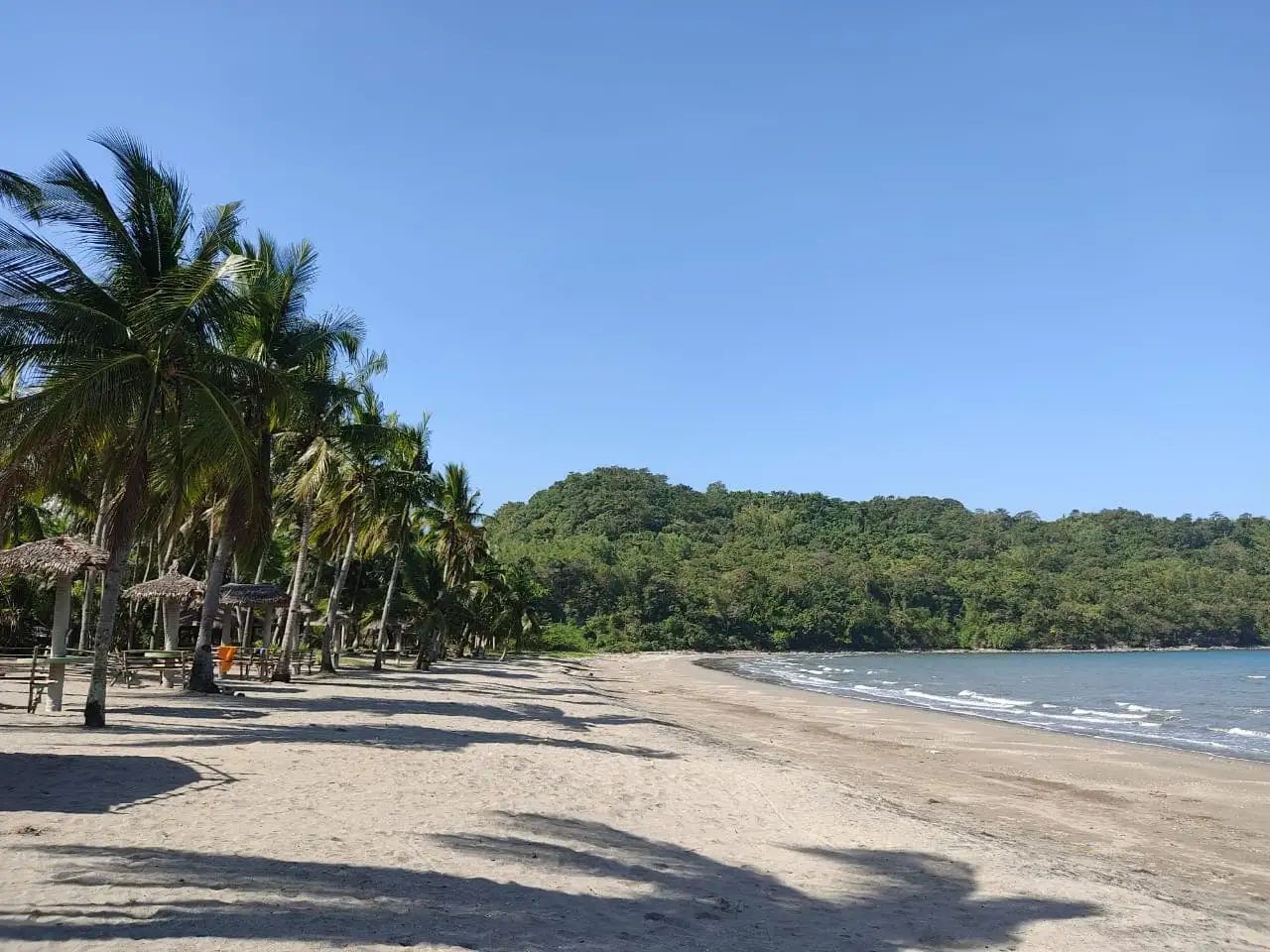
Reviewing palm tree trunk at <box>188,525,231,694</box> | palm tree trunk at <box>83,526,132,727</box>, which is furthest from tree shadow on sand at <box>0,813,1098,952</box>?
palm tree trunk at <box>188,525,231,694</box>

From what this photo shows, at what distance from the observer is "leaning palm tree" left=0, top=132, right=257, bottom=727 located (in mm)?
10500

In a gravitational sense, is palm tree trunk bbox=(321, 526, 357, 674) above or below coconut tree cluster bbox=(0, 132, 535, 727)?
below

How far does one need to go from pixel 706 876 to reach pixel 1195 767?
1523 cm

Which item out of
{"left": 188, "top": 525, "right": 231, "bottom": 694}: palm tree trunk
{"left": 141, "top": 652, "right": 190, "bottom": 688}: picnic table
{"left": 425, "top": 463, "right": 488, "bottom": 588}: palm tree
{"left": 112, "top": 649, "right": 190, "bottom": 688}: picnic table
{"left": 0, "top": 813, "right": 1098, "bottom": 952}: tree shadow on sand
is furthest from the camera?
{"left": 425, "top": 463, "right": 488, "bottom": 588}: palm tree

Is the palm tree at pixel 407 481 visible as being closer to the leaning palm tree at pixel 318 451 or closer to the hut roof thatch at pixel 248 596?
the leaning palm tree at pixel 318 451

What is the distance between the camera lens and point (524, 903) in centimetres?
543

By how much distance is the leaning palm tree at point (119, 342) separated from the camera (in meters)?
10.5

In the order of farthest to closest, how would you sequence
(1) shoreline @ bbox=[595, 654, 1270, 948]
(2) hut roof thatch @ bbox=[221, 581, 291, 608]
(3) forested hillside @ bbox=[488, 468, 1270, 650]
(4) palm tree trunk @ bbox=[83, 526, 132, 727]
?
(3) forested hillside @ bbox=[488, 468, 1270, 650], (2) hut roof thatch @ bbox=[221, 581, 291, 608], (4) palm tree trunk @ bbox=[83, 526, 132, 727], (1) shoreline @ bbox=[595, 654, 1270, 948]

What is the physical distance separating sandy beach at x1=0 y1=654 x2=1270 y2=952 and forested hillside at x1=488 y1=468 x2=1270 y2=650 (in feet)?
237

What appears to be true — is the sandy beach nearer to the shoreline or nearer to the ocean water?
the shoreline

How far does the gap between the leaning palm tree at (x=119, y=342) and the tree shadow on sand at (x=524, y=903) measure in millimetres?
6368

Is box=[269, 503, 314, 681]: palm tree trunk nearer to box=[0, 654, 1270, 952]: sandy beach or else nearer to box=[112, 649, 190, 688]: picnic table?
box=[112, 649, 190, 688]: picnic table

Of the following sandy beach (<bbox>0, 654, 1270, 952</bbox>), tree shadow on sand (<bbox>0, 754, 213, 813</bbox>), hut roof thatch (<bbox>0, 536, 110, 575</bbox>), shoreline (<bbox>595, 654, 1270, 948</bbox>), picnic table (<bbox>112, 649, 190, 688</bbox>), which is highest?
hut roof thatch (<bbox>0, 536, 110, 575</bbox>)

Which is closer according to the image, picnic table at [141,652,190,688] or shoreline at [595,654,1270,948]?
shoreline at [595,654,1270,948]
